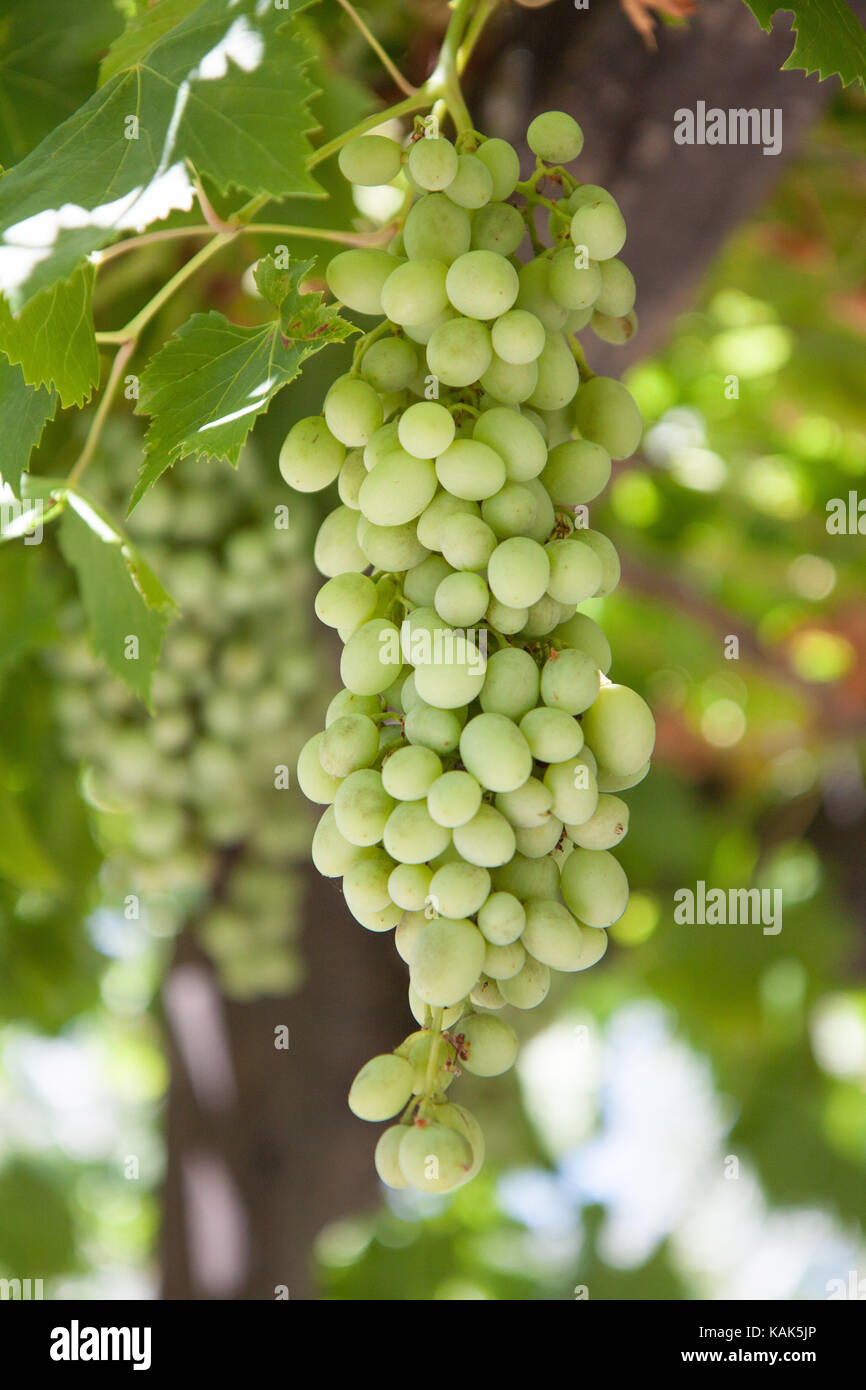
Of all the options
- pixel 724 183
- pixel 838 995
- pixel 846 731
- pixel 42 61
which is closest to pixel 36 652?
pixel 42 61

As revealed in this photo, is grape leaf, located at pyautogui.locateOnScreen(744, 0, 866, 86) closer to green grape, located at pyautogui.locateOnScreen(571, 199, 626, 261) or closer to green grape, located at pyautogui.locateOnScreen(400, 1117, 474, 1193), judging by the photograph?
green grape, located at pyautogui.locateOnScreen(571, 199, 626, 261)

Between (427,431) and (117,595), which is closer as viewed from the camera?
(427,431)

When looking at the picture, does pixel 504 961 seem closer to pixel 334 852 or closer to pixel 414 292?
pixel 334 852

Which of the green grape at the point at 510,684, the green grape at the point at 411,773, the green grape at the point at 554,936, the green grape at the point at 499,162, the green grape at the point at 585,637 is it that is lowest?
the green grape at the point at 554,936

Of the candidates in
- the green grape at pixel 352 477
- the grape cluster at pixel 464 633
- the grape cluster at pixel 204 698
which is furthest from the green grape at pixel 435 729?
the grape cluster at pixel 204 698

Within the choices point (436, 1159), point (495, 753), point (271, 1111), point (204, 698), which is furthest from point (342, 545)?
point (271, 1111)
